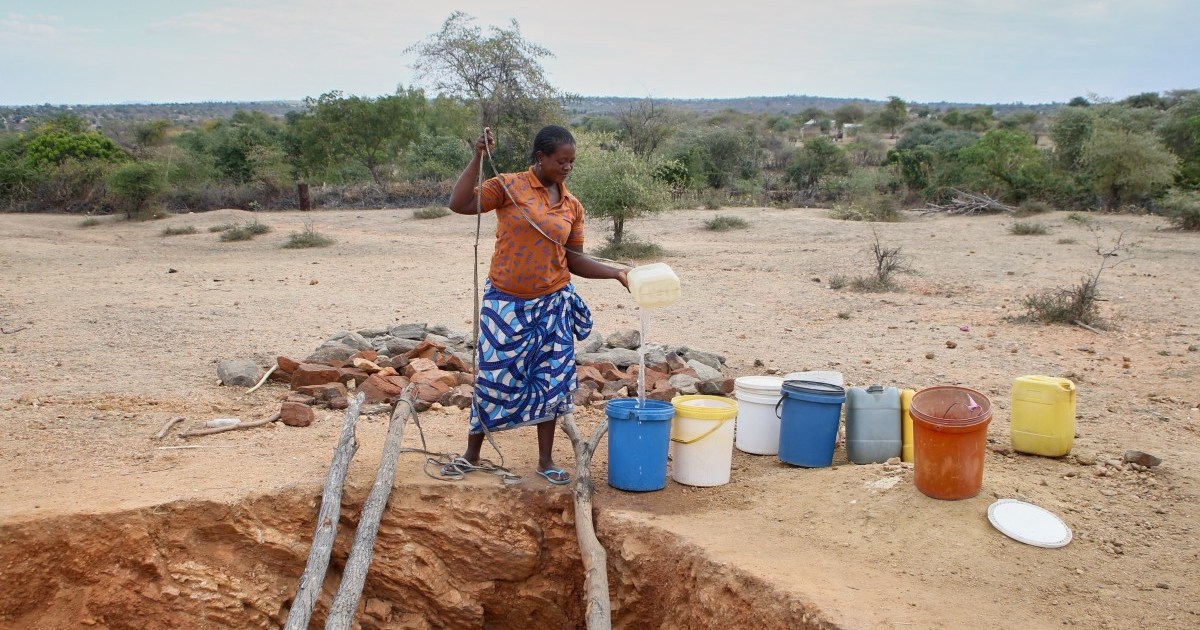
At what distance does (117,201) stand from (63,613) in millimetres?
15886

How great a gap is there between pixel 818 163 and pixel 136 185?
15.8 m

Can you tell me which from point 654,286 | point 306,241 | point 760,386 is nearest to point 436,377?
point 760,386

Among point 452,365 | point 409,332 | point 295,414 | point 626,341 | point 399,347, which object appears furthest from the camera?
point 409,332

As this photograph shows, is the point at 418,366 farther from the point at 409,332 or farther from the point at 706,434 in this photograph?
the point at 706,434

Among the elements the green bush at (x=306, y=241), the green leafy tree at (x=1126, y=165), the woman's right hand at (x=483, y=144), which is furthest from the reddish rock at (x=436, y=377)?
the green leafy tree at (x=1126, y=165)

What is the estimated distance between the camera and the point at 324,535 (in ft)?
11.4

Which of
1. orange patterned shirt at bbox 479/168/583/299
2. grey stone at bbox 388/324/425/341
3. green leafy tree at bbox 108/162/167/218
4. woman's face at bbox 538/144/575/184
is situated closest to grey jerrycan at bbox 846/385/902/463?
orange patterned shirt at bbox 479/168/583/299

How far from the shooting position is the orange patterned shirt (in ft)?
11.5

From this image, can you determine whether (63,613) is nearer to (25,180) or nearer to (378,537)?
(378,537)

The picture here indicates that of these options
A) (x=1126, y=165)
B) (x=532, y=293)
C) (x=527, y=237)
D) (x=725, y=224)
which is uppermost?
(x=1126, y=165)

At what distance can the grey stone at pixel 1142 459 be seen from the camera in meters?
3.63

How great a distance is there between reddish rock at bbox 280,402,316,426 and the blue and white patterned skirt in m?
1.25

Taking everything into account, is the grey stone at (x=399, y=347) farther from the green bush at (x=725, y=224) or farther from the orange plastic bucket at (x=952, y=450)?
the green bush at (x=725, y=224)

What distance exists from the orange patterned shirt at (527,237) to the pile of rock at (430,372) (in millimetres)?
1430
